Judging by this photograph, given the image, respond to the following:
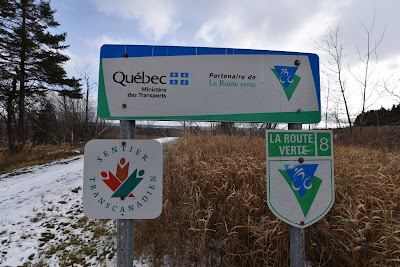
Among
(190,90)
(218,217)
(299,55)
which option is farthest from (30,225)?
(299,55)

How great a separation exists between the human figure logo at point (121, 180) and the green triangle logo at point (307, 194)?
1041mm

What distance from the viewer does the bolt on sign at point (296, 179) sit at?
50.9 inches

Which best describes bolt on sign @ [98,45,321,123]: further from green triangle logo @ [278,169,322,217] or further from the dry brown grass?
the dry brown grass

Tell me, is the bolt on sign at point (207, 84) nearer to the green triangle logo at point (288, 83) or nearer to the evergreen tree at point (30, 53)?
the green triangle logo at point (288, 83)

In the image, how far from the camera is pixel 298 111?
1.37m

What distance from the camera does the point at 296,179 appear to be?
1.30 metres

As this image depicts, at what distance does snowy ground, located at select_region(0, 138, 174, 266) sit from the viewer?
2225 millimetres

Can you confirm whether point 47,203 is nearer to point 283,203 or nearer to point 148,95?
point 148,95

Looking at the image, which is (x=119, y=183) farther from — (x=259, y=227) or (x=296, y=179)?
(x=259, y=227)

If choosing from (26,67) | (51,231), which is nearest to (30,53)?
(26,67)

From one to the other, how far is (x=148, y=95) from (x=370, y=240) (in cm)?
227

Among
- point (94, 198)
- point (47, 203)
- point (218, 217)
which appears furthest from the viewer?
point (47, 203)

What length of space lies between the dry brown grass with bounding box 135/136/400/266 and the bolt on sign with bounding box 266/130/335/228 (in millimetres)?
459

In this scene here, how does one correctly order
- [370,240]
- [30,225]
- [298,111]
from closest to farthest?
[298,111] < [370,240] < [30,225]
